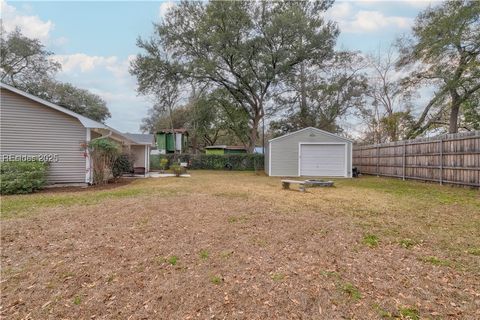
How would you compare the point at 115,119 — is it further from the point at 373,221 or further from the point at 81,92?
the point at 373,221

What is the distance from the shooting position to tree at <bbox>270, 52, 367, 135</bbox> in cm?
2186

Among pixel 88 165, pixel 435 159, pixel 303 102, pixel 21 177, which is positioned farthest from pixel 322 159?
pixel 21 177

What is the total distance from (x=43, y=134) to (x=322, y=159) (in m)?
13.7

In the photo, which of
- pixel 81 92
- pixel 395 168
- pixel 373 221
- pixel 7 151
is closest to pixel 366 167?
pixel 395 168

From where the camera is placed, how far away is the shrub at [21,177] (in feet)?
26.0

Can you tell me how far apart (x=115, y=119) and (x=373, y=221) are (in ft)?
113

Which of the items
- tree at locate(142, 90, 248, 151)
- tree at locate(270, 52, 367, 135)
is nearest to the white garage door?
tree at locate(270, 52, 367, 135)

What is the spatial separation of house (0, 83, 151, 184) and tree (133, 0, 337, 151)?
1081 centimetres

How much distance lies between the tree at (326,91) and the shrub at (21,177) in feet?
57.8

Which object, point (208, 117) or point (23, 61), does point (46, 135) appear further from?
point (23, 61)

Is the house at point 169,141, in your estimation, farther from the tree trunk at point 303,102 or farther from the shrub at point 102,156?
the shrub at point 102,156

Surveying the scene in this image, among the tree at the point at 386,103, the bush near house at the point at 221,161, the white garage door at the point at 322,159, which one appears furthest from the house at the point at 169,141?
the tree at the point at 386,103

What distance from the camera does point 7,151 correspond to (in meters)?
9.33

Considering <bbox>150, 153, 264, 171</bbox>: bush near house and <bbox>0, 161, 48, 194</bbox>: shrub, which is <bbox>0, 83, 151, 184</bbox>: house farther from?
<bbox>150, 153, 264, 171</bbox>: bush near house
